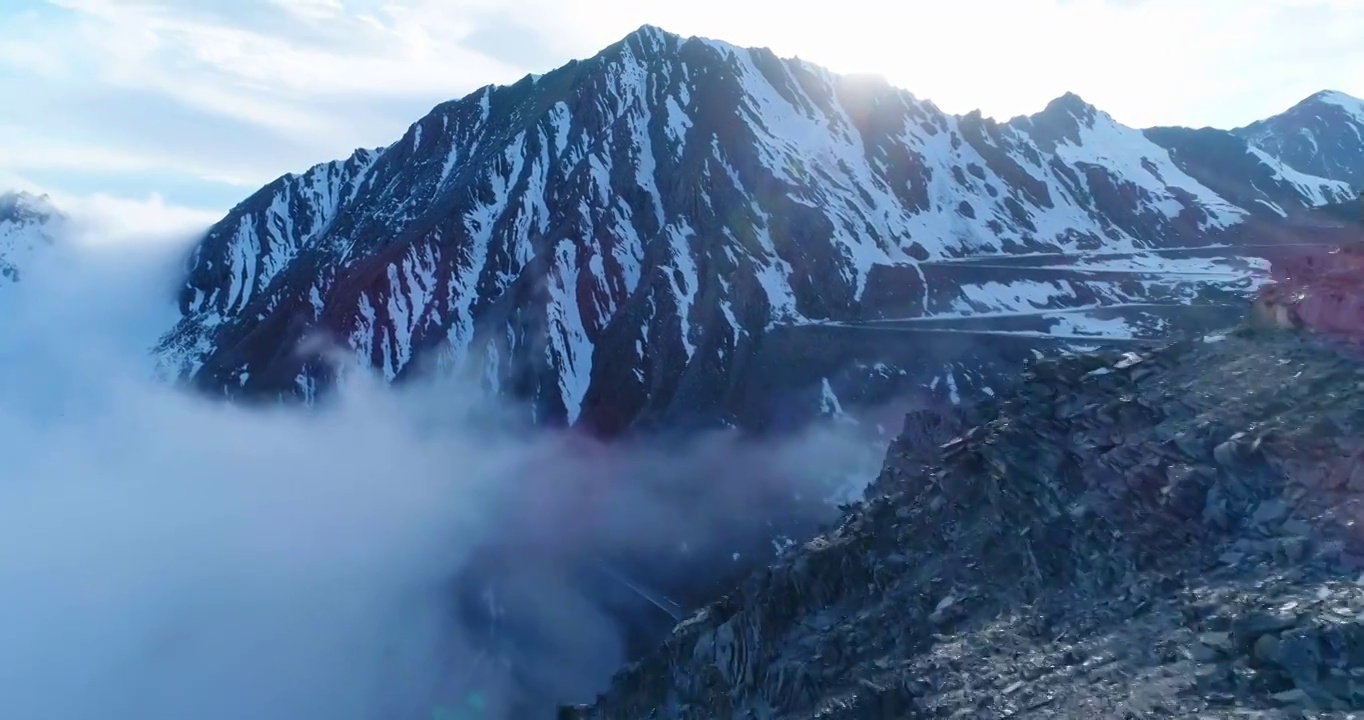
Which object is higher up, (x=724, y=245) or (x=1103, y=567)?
(x=724, y=245)

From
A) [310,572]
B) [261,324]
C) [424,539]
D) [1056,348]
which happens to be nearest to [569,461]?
[424,539]

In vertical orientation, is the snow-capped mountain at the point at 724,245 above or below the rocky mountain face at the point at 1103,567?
above

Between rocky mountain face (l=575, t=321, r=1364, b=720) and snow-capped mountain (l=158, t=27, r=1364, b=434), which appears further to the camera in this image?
snow-capped mountain (l=158, t=27, r=1364, b=434)

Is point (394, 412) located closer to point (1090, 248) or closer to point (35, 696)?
point (35, 696)

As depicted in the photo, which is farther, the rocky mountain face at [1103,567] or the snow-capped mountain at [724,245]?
the snow-capped mountain at [724,245]

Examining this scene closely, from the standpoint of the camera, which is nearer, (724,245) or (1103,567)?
(1103,567)
